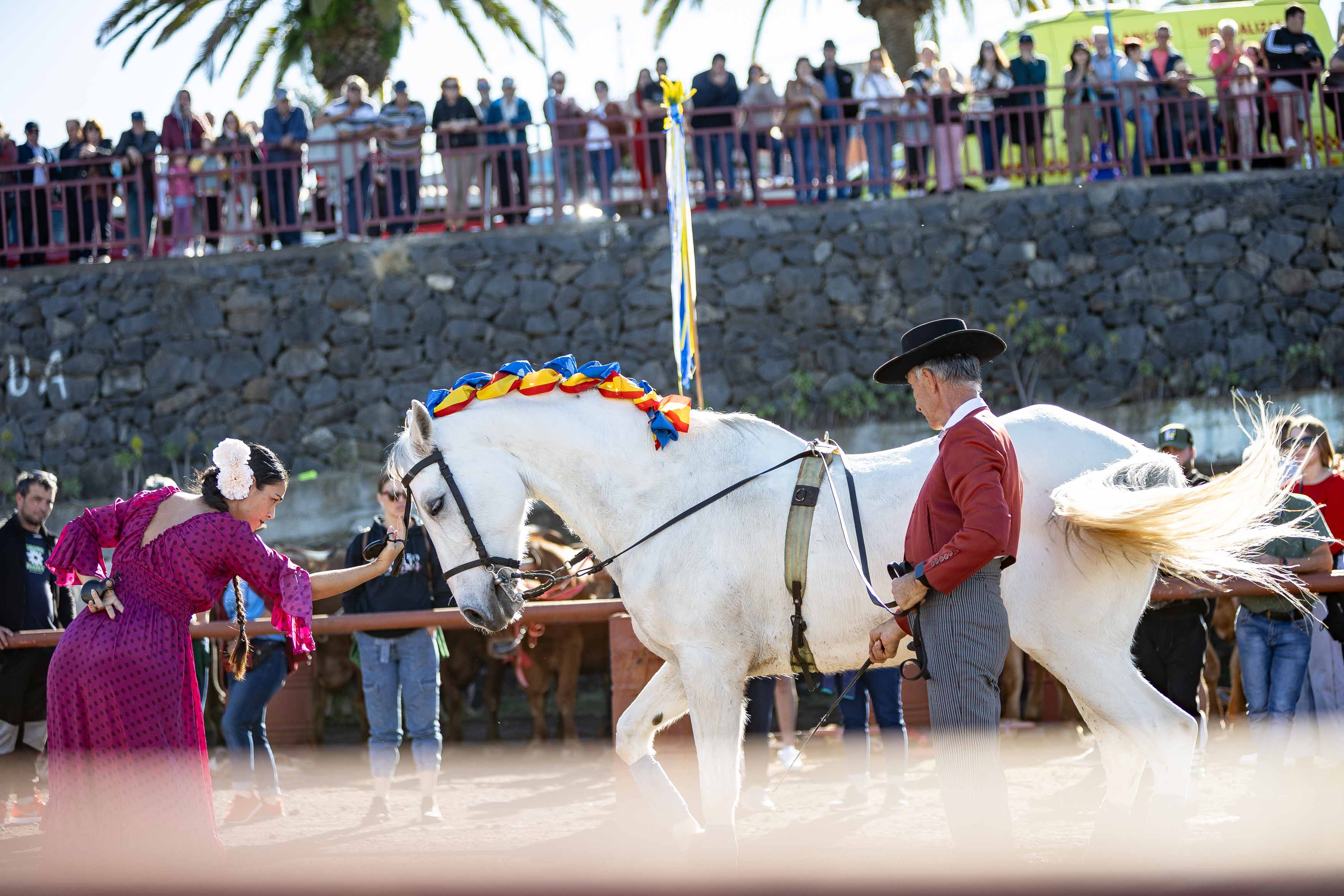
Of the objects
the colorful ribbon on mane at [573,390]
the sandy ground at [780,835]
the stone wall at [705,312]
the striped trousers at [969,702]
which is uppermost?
the stone wall at [705,312]

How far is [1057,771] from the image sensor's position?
7.48 metres

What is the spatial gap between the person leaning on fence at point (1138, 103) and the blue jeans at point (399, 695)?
977 cm

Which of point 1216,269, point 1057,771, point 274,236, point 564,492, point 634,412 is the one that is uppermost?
point 274,236

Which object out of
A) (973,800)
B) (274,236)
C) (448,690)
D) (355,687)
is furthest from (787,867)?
(274,236)

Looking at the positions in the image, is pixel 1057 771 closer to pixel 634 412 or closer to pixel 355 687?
pixel 634 412

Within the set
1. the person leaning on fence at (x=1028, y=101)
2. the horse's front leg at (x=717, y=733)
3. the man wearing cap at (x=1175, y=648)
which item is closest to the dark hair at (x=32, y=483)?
the horse's front leg at (x=717, y=733)

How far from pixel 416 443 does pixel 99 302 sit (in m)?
10.4

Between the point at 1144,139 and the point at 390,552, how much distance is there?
11.3 meters

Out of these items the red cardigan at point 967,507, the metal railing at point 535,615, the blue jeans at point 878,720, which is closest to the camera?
the red cardigan at point 967,507

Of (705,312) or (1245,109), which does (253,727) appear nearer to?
(705,312)

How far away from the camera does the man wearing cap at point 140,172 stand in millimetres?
13547

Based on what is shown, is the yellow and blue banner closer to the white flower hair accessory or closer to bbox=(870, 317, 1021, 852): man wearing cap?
the white flower hair accessory

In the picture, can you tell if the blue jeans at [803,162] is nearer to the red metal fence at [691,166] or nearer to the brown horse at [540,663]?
the red metal fence at [691,166]

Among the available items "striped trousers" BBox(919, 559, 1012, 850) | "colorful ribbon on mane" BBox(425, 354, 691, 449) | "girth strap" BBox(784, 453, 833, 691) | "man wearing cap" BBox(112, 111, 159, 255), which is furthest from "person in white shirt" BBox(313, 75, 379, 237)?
"striped trousers" BBox(919, 559, 1012, 850)
